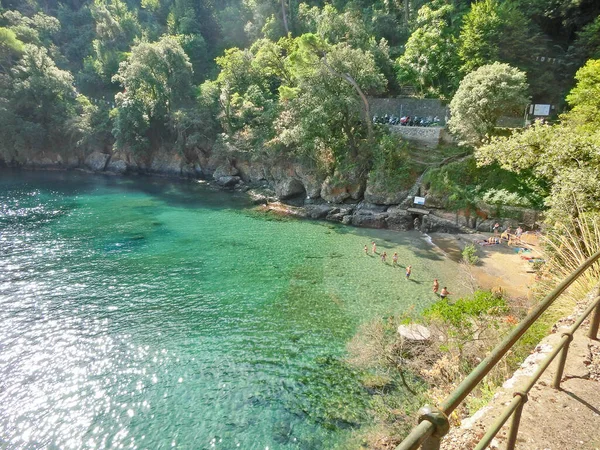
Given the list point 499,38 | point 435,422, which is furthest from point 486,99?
point 435,422

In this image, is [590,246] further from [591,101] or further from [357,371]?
[591,101]

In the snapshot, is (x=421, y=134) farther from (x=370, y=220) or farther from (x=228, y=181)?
(x=228, y=181)

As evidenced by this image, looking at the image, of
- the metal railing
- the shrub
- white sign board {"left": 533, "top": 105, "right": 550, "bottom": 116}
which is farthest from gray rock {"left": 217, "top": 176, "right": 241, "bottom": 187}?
the metal railing

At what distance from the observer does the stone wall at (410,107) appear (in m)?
32.2

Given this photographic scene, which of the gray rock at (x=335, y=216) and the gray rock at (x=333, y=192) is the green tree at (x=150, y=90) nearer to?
the gray rock at (x=333, y=192)

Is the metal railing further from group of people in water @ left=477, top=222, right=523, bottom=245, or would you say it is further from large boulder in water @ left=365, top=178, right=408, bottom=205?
large boulder in water @ left=365, top=178, right=408, bottom=205

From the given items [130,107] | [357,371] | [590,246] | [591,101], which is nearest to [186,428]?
[357,371]

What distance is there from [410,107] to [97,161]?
1665 inches

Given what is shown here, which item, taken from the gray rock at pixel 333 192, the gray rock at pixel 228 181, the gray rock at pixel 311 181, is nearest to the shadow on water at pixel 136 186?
the gray rock at pixel 228 181

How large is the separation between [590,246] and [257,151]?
32.9m

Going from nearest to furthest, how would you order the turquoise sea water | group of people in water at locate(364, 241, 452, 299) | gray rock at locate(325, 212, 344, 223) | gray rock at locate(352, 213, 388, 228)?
the turquoise sea water → group of people in water at locate(364, 241, 452, 299) → gray rock at locate(352, 213, 388, 228) → gray rock at locate(325, 212, 344, 223)

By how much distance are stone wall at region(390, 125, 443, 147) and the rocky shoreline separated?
4252 mm

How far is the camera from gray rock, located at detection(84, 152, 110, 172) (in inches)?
1922

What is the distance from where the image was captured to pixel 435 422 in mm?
1677
